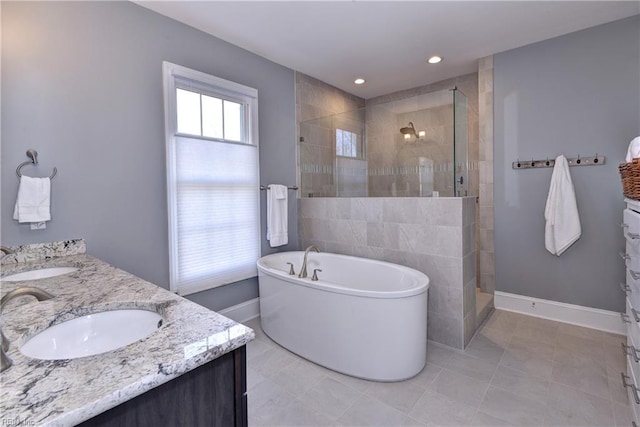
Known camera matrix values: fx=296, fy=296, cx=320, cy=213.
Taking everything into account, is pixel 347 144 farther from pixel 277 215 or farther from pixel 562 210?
pixel 562 210

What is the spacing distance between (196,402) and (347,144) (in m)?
3.25

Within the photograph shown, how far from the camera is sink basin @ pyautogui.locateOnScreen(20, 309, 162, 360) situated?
0.90 meters

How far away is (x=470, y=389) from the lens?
6.38ft

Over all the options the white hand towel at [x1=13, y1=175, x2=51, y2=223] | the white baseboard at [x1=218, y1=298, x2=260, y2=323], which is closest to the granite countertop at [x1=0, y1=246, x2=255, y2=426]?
the white hand towel at [x1=13, y1=175, x2=51, y2=223]

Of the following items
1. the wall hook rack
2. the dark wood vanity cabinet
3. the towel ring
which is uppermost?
the wall hook rack

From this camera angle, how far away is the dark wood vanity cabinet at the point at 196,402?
0.64 meters

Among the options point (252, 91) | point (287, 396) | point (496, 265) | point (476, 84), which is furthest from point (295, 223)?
point (476, 84)

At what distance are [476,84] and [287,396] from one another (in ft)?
12.7

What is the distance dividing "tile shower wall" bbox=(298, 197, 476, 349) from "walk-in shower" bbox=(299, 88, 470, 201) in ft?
0.69

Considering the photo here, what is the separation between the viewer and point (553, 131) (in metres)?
2.88

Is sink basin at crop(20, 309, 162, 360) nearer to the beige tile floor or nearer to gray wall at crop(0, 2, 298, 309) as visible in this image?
the beige tile floor

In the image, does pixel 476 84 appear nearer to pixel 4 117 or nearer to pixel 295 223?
pixel 295 223

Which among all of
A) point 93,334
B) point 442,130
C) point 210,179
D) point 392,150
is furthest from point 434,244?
point 93,334

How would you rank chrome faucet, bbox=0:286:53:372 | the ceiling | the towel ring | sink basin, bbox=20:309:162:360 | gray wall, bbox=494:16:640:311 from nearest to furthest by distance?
chrome faucet, bbox=0:286:53:372, sink basin, bbox=20:309:162:360, the towel ring, the ceiling, gray wall, bbox=494:16:640:311
